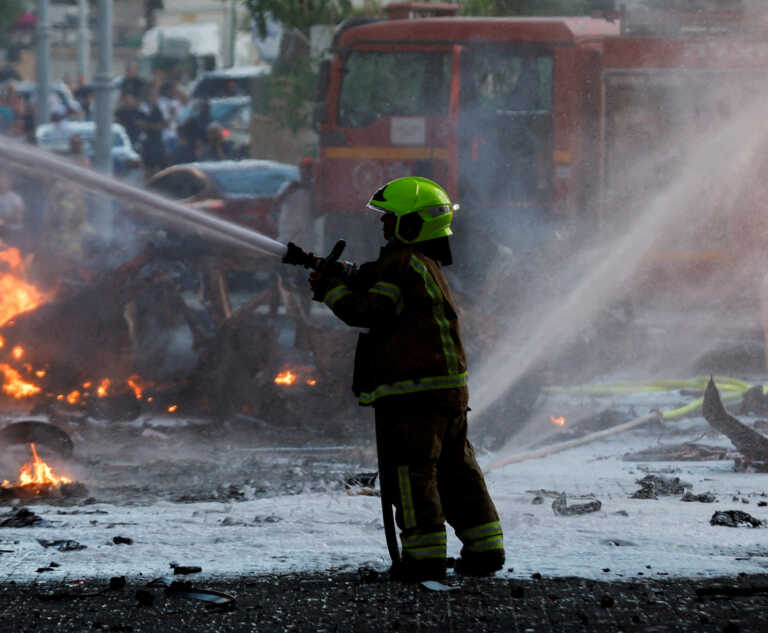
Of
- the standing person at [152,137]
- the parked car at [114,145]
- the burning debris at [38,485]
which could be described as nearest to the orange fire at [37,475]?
the burning debris at [38,485]

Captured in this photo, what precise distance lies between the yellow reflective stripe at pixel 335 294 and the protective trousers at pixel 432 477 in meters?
0.38

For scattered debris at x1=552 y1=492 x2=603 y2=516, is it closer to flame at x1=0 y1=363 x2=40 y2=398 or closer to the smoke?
flame at x1=0 y1=363 x2=40 y2=398

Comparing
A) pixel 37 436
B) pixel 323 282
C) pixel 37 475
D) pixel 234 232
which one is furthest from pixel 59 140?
pixel 323 282

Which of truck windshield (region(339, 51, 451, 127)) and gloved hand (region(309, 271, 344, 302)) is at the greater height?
truck windshield (region(339, 51, 451, 127))

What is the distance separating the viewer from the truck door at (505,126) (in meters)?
12.3

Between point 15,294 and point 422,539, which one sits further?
point 15,294

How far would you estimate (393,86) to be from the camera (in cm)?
1266

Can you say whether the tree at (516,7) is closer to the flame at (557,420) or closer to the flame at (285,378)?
the flame at (557,420)

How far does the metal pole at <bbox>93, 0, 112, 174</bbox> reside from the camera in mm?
14875

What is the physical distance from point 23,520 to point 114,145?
1472cm

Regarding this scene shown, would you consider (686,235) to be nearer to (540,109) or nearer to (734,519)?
(540,109)

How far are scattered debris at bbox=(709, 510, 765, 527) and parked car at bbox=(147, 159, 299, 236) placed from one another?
29.5 feet

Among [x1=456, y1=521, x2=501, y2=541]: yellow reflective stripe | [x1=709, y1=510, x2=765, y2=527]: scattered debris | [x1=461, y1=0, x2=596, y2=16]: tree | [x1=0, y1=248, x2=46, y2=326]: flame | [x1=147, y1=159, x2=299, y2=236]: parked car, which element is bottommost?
[x1=709, y1=510, x2=765, y2=527]: scattered debris

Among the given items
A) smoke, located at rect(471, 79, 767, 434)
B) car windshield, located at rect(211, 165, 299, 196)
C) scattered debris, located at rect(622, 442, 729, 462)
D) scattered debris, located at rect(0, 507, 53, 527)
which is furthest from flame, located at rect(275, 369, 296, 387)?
car windshield, located at rect(211, 165, 299, 196)
